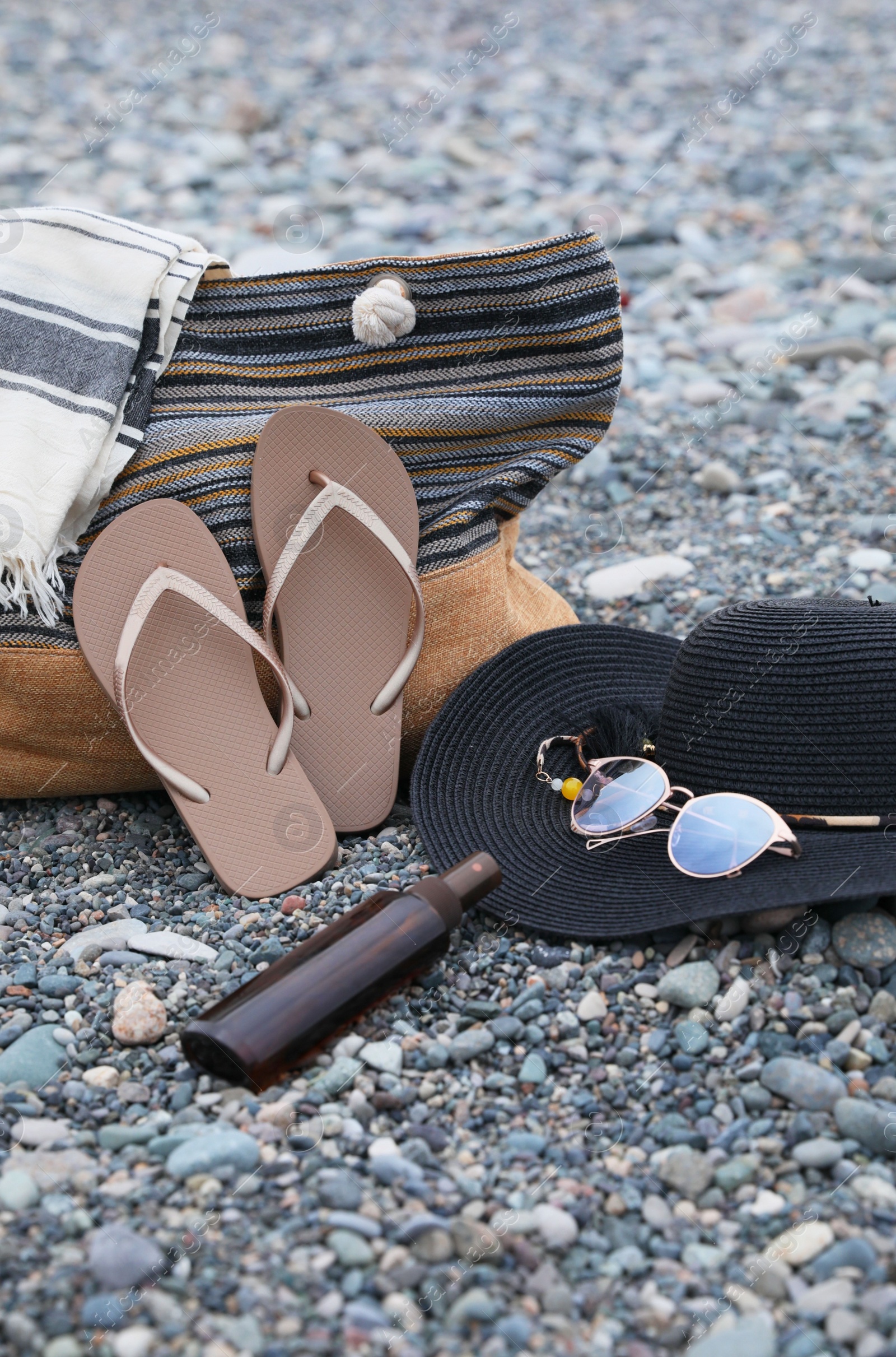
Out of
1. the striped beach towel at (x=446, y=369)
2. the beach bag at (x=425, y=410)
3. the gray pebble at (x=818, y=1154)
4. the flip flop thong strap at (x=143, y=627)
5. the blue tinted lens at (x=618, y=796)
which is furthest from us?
the striped beach towel at (x=446, y=369)

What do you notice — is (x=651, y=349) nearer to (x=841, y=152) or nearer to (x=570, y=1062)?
(x=841, y=152)

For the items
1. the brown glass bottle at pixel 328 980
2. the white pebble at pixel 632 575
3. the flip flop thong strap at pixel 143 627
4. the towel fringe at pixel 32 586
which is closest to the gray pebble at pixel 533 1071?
the brown glass bottle at pixel 328 980

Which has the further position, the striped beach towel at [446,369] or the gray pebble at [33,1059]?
the striped beach towel at [446,369]

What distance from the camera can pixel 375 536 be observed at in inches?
93.5

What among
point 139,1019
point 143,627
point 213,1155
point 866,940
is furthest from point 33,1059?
point 866,940

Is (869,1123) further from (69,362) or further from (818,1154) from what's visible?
(69,362)

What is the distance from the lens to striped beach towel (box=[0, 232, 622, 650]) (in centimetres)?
250

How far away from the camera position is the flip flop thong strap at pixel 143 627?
212 centimetres

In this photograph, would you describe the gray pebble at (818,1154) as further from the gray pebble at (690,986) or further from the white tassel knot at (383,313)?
the white tassel knot at (383,313)

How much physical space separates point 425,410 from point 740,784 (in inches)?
42.0

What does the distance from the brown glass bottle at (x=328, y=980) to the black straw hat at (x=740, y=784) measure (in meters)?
0.16

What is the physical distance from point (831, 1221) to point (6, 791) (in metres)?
1.71

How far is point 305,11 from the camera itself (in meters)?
8.70

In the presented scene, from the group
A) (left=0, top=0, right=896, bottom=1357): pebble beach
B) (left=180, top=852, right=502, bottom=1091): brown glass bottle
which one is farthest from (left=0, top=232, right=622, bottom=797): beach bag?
(left=180, top=852, right=502, bottom=1091): brown glass bottle
